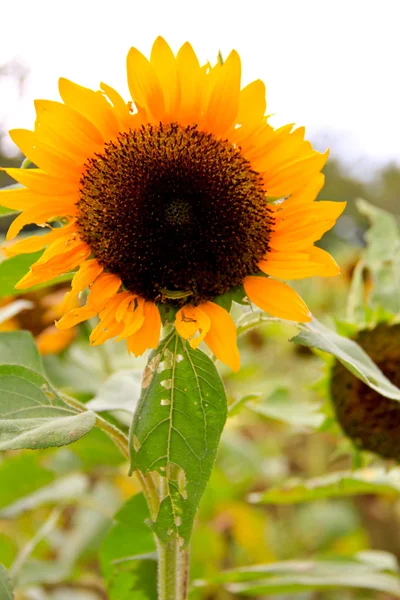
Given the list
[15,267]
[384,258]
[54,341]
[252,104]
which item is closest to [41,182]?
[15,267]

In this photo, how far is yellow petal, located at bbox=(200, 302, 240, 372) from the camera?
654 mm

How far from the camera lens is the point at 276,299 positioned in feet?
2.22

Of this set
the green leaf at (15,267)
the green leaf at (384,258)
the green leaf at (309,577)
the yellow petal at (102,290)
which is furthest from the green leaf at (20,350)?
the green leaf at (384,258)

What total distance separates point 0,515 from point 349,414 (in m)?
0.84

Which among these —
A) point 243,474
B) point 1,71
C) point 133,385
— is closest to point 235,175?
point 133,385

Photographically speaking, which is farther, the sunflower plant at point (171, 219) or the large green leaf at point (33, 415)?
the sunflower plant at point (171, 219)

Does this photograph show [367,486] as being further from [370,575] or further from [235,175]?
[235,175]

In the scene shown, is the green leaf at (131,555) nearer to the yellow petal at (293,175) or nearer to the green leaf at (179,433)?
the green leaf at (179,433)

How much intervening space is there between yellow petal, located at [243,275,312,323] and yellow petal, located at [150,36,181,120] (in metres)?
0.22

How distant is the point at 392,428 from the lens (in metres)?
1.00

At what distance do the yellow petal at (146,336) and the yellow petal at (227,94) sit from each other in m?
0.23

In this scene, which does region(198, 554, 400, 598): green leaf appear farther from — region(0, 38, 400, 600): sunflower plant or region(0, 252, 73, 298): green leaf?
region(0, 252, 73, 298): green leaf

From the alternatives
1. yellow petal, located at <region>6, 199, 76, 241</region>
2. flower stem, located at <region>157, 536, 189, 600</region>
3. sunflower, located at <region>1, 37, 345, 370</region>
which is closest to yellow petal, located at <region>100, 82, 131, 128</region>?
sunflower, located at <region>1, 37, 345, 370</region>

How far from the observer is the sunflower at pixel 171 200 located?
67 centimetres
